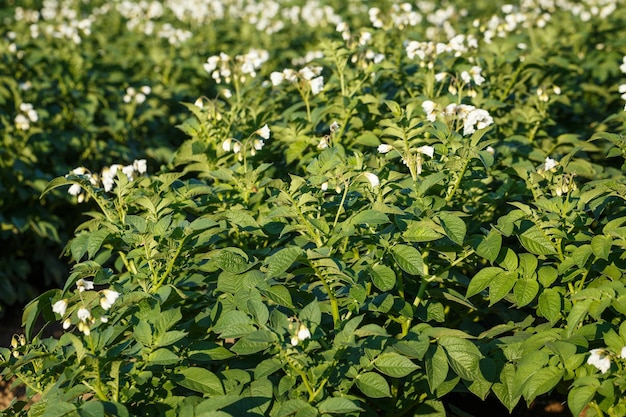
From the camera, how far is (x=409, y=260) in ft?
8.34

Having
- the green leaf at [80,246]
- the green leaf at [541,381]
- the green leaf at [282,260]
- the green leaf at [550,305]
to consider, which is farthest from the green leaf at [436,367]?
the green leaf at [80,246]

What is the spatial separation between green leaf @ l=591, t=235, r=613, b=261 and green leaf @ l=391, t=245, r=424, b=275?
555 mm

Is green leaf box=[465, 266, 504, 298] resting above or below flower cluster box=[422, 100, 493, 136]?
below

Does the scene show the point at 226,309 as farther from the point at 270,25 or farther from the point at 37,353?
the point at 270,25

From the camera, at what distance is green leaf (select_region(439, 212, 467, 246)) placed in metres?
2.56

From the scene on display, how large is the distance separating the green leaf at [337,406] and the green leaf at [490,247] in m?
0.73

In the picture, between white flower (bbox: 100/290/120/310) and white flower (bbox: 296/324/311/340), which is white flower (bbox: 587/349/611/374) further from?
white flower (bbox: 100/290/120/310)

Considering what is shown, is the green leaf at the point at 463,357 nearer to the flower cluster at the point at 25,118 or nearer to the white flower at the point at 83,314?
the white flower at the point at 83,314

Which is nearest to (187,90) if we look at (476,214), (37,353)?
(476,214)

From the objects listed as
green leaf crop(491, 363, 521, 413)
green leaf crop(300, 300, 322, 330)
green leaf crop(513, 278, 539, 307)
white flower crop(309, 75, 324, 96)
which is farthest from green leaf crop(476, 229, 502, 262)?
white flower crop(309, 75, 324, 96)

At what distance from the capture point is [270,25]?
372 inches

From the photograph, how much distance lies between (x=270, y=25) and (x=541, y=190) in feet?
22.6

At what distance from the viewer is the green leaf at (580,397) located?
225 centimetres

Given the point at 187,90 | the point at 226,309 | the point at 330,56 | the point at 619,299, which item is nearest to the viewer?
the point at 619,299
